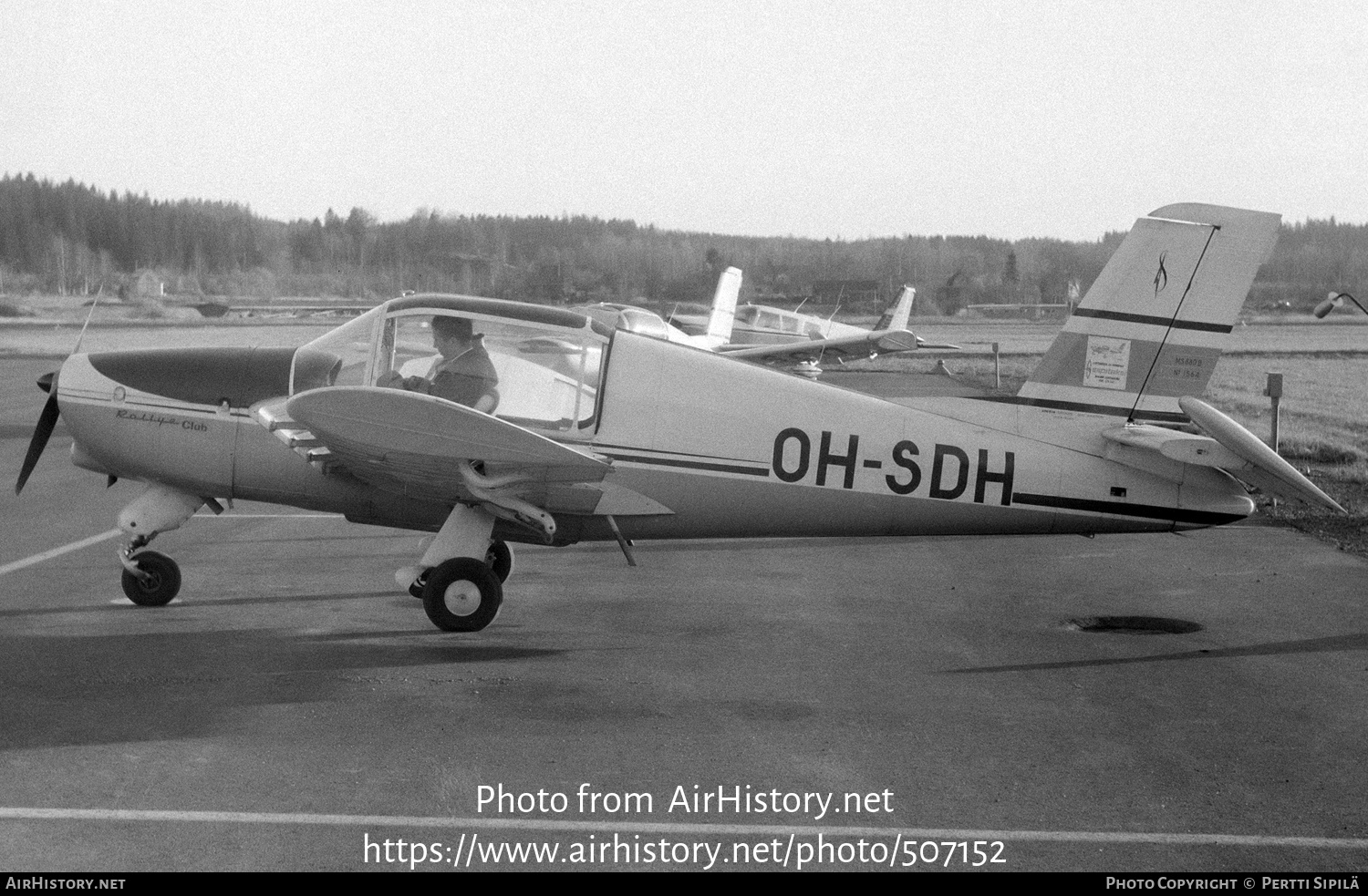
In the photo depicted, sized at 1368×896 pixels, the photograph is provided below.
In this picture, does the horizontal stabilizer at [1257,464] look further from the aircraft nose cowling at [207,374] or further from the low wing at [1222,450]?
the aircraft nose cowling at [207,374]

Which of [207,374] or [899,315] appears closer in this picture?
[207,374]

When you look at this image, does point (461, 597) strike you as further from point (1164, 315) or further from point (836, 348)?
point (836, 348)

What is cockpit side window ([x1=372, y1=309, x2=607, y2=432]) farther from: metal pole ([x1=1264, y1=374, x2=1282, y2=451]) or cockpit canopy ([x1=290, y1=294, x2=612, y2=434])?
metal pole ([x1=1264, y1=374, x2=1282, y2=451])

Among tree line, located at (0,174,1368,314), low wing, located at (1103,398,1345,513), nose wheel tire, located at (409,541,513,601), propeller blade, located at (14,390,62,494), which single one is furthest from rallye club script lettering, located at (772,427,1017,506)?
tree line, located at (0,174,1368,314)

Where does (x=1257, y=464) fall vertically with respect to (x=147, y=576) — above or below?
above

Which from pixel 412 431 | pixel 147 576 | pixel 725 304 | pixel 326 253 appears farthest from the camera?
pixel 326 253

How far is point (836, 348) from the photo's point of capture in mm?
32656

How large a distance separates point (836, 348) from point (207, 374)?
25101 mm

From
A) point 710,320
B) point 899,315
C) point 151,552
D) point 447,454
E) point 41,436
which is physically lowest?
point 151,552

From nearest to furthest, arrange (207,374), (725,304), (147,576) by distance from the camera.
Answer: (207,374) < (147,576) < (725,304)

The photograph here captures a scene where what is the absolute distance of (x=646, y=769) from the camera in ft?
18.1

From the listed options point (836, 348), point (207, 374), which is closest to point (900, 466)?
point (207, 374)
